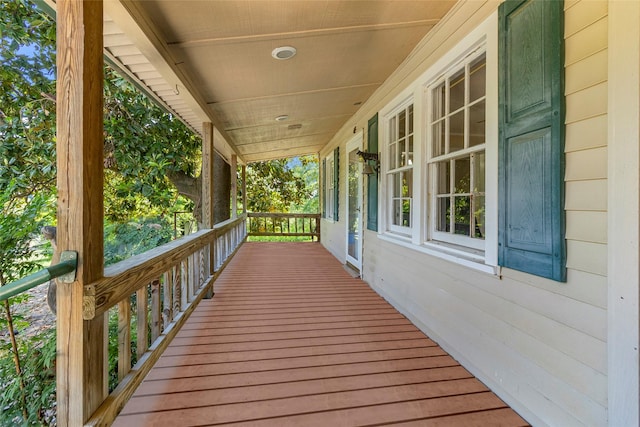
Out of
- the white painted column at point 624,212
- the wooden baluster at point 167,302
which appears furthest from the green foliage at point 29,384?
the white painted column at point 624,212

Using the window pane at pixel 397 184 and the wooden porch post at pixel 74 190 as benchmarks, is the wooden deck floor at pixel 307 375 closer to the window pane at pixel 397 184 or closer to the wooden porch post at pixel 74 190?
the wooden porch post at pixel 74 190

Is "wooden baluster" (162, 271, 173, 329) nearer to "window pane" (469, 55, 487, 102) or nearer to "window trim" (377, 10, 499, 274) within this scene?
"window trim" (377, 10, 499, 274)

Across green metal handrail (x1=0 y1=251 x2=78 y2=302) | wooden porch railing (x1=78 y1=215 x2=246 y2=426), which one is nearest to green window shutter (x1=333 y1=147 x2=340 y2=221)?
wooden porch railing (x1=78 y1=215 x2=246 y2=426)

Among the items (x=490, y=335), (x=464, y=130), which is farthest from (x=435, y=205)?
(x=490, y=335)

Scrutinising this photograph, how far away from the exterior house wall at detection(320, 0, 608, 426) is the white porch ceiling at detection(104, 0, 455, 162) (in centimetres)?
57

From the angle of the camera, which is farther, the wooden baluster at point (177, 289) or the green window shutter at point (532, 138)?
the wooden baluster at point (177, 289)

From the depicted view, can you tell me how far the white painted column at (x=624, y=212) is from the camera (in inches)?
44.4

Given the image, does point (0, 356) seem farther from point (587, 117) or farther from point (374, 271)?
point (587, 117)

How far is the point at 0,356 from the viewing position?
2.75 m

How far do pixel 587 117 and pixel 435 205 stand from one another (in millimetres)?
1383

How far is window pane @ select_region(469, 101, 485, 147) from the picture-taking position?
7.25 feet

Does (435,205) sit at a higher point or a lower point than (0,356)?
higher

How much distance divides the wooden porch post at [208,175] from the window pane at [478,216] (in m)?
2.92

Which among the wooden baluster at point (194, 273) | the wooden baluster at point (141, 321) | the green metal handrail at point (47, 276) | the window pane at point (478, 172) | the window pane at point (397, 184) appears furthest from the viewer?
the window pane at point (397, 184)
